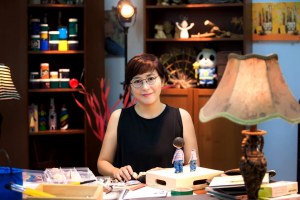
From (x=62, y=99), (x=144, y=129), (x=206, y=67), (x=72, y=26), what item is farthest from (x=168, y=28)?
(x=144, y=129)

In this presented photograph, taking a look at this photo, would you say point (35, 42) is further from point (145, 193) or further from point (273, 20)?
point (145, 193)

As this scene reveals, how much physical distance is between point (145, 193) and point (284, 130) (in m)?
2.62

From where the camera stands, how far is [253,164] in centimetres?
106

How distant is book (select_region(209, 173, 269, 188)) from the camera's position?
131 centimetres

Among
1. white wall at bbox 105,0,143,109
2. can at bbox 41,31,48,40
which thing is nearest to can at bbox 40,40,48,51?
can at bbox 41,31,48,40

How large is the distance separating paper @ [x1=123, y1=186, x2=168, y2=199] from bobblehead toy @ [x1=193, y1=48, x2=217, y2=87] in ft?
6.70

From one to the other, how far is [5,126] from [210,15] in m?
2.19

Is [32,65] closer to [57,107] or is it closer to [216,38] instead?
[57,107]

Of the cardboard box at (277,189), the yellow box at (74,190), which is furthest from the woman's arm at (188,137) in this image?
the yellow box at (74,190)

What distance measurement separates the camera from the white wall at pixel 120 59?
3.90m

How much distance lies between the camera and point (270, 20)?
3670 millimetres

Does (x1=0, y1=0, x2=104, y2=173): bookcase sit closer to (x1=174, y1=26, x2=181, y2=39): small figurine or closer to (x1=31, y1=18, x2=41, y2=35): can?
(x1=31, y1=18, x2=41, y2=35): can

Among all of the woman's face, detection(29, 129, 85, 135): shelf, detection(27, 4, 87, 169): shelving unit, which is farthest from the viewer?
detection(27, 4, 87, 169): shelving unit

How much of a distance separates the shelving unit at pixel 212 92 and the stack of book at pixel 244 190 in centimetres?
200
